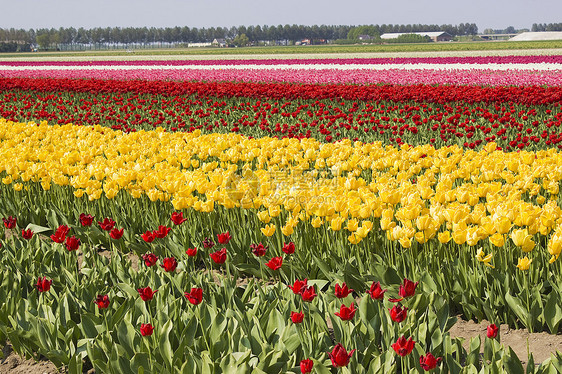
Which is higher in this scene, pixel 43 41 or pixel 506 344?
pixel 43 41

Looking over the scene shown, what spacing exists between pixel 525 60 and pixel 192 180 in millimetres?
30072

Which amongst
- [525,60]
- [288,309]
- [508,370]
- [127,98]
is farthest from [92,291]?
[525,60]

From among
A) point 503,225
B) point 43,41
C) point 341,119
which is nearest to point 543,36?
point 341,119

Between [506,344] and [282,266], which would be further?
[282,266]

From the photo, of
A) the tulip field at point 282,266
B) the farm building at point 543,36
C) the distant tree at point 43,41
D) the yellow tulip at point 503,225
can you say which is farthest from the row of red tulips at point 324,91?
the distant tree at point 43,41

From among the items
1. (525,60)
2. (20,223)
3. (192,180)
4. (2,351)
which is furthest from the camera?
(525,60)

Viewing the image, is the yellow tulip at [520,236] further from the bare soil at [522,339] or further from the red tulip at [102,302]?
the red tulip at [102,302]

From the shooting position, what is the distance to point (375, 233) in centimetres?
430

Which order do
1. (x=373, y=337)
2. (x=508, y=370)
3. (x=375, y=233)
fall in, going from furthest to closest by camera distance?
1. (x=375, y=233)
2. (x=373, y=337)
3. (x=508, y=370)

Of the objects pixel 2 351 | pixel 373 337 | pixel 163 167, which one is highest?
pixel 163 167

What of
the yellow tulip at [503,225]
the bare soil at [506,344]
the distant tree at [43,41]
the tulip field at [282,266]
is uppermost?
the distant tree at [43,41]

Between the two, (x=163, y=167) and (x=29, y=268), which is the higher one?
(x=163, y=167)

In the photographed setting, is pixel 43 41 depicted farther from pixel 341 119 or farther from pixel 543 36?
pixel 341 119

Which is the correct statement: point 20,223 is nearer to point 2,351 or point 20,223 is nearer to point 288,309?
point 2,351
